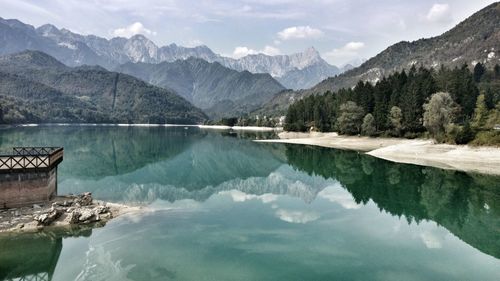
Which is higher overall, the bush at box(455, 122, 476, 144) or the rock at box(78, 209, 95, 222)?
the bush at box(455, 122, 476, 144)

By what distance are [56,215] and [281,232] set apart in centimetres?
1847

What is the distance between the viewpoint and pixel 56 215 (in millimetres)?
30219

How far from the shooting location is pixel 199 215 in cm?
3525

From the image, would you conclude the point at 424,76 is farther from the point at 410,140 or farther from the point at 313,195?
the point at 313,195

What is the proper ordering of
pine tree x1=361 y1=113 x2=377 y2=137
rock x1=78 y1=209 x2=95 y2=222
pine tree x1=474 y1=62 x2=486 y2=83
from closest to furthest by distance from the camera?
rock x1=78 y1=209 x2=95 y2=222 < pine tree x1=361 y1=113 x2=377 y2=137 < pine tree x1=474 y1=62 x2=486 y2=83

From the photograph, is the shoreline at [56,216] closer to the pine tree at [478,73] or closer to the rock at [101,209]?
the rock at [101,209]

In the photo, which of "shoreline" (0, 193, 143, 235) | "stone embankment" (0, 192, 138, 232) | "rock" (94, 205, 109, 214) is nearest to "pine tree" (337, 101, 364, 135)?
"shoreline" (0, 193, 143, 235)

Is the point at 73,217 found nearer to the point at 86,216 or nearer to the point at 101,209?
the point at 86,216

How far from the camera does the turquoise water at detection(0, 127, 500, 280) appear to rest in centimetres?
2239

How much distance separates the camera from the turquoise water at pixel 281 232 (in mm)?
22391

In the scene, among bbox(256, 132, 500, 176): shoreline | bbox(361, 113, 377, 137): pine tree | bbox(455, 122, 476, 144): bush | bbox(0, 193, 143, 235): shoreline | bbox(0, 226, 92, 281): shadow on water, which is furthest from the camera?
bbox(361, 113, 377, 137): pine tree

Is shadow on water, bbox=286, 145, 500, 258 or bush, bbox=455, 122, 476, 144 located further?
bush, bbox=455, 122, 476, 144

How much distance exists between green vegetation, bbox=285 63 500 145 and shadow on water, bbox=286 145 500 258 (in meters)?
20.5

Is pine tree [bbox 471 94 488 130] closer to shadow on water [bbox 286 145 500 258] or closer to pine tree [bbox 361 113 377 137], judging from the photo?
shadow on water [bbox 286 145 500 258]
